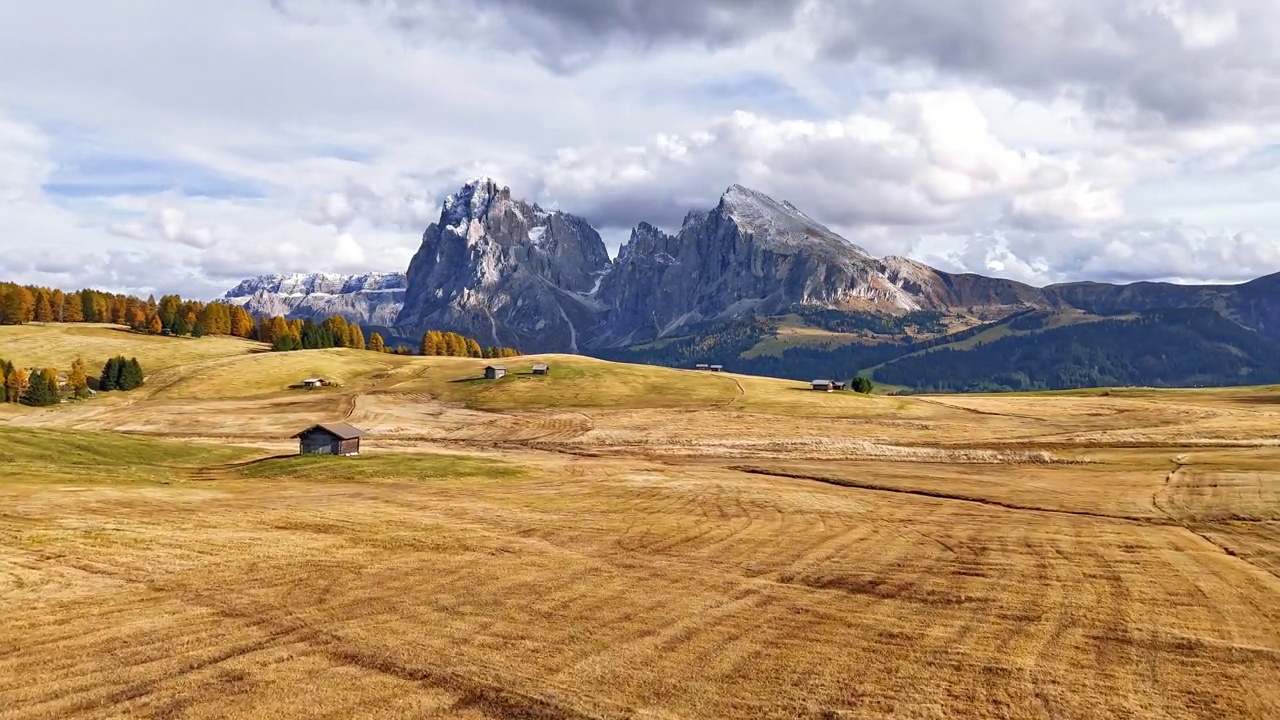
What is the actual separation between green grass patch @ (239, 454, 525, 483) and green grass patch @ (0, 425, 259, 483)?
24.9 ft

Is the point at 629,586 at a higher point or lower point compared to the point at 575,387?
lower

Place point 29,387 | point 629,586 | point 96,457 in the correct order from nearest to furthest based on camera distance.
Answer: point 629,586
point 96,457
point 29,387

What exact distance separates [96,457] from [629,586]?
64.8m

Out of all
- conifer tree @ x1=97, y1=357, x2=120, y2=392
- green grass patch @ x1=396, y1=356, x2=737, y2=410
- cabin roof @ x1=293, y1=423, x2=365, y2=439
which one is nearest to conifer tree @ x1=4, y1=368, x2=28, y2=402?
conifer tree @ x1=97, y1=357, x2=120, y2=392

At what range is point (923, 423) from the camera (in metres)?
119

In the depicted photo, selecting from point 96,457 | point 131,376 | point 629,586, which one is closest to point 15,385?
point 131,376

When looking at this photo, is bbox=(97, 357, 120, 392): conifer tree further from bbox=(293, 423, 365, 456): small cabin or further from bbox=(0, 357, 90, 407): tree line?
bbox=(293, 423, 365, 456): small cabin

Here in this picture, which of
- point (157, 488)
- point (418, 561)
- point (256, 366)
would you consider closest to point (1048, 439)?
point (418, 561)

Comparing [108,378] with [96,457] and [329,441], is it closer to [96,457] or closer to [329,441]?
[96,457]

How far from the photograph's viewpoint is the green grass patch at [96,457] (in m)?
61.3

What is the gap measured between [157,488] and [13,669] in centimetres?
4011

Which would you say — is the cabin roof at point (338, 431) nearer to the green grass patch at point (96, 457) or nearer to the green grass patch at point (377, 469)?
the green grass patch at point (377, 469)

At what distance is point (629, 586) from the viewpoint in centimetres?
3219

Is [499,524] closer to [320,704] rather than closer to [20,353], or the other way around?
A: [320,704]
